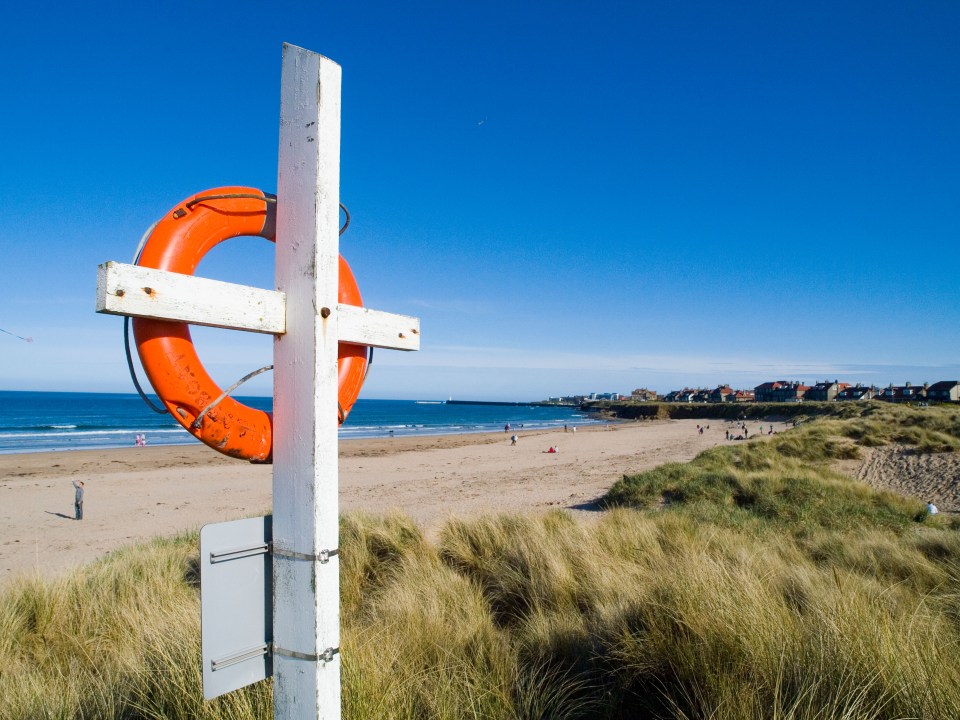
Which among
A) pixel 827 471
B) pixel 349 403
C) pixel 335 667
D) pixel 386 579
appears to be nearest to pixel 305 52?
pixel 349 403

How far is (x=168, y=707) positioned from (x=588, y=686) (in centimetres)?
179

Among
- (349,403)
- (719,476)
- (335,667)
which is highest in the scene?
(349,403)

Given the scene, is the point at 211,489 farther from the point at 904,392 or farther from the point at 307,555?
the point at 904,392

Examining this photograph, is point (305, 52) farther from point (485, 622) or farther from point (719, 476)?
point (719, 476)

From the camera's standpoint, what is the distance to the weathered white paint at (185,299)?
139 cm

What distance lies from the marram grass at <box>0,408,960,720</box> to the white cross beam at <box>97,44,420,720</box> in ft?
2.74

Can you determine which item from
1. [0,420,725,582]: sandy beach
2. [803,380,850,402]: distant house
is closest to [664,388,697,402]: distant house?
[803,380,850,402]: distant house

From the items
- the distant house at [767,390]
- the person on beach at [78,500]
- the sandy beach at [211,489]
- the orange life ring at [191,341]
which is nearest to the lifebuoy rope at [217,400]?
the orange life ring at [191,341]

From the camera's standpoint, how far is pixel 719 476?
10.4 m

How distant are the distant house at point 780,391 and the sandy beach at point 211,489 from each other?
8464cm

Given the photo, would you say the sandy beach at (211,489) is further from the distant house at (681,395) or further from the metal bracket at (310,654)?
the distant house at (681,395)

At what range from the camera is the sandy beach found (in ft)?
31.7

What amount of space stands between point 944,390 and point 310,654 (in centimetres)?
9552

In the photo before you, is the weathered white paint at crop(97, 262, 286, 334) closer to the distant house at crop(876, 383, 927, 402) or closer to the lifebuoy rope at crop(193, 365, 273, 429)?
the lifebuoy rope at crop(193, 365, 273, 429)
